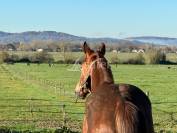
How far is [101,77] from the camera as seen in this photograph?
555 cm

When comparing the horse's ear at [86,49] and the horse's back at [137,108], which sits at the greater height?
the horse's ear at [86,49]

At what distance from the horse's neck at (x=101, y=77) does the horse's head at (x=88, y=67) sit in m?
0.06

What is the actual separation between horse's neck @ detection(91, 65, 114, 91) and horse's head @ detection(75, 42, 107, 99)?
64 millimetres

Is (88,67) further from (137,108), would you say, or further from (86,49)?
(137,108)

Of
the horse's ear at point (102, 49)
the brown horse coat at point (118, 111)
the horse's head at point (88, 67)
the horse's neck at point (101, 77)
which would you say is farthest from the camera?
the horse's ear at point (102, 49)

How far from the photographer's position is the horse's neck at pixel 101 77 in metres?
5.46

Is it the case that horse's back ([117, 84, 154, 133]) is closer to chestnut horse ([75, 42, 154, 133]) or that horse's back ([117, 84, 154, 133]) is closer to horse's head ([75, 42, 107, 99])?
chestnut horse ([75, 42, 154, 133])

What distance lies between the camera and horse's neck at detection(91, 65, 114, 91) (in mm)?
5465

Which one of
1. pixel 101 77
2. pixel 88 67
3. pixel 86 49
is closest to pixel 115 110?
pixel 101 77

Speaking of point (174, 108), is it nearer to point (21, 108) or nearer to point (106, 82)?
point (21, 108)

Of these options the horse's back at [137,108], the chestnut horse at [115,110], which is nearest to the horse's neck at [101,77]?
the chestnut horse at [115,110]

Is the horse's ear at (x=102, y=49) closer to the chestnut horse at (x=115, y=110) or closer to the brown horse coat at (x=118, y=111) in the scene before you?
the chestnut horse at (x=115, y=110)

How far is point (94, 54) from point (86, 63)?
225mm

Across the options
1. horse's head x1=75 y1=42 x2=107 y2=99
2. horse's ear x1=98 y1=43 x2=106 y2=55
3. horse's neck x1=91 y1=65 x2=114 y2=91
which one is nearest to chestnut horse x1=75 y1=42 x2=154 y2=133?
horse's neck x1=91 y1=65 x2=114 y2=91
